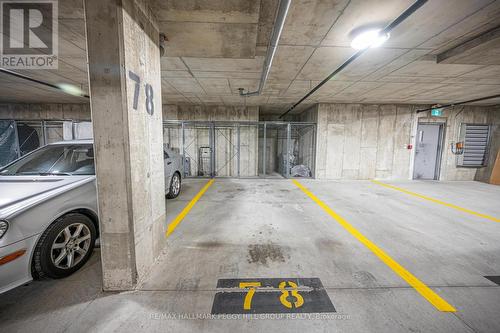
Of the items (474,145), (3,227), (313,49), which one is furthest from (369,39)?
(474,145)

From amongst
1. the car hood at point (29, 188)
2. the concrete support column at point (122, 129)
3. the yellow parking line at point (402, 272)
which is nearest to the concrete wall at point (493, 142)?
the yellow parking line at point (402, 272)

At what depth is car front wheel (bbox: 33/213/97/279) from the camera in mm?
1711

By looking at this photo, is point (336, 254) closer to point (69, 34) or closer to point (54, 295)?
point (54, 295)

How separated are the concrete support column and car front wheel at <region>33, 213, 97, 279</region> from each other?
55 cm

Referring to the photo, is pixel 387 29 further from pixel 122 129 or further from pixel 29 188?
pixel 29 188

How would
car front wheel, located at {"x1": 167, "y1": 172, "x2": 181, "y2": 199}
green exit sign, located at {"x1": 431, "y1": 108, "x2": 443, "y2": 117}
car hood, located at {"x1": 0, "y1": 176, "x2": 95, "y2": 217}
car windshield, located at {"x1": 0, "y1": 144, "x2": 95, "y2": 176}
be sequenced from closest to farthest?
car hood, located at {"x1": 0, "y1": 176, "x2": 95, "y2": 217}, car windshield, located at {"x1": 0, "y1": 144, "x2": 95, "y2": 176}, car front wheel, located at {"x1": 167, "y1": 172, "x2": 181, "y2": 199}, green exit sign, located at {"x1": 431, "y1": 108, "x2": 443, "y2": 117}

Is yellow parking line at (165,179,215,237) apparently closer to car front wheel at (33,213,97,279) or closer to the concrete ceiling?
car front wheel at (33,213,97,279)

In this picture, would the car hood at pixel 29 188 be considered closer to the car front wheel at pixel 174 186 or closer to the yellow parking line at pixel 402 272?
the car front wheel at pixel 174 186

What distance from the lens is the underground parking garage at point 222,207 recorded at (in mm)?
1533

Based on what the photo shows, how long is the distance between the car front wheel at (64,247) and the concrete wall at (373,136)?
7470 millimetres

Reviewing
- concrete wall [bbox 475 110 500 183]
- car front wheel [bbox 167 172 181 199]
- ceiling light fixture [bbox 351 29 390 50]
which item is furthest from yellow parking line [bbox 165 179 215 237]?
concrete wall [bbox 475 110 500 183]

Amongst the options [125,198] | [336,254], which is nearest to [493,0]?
[336,254]

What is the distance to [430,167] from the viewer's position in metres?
7.98

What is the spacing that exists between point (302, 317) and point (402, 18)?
357 centimetres
